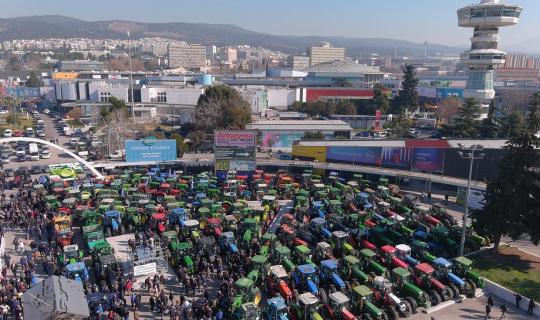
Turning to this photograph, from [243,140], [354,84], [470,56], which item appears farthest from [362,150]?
[354,84]

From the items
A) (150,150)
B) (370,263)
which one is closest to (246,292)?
(370,263)

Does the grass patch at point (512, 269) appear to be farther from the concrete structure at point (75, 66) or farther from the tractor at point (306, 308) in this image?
the concrete structure at point (75, 66)

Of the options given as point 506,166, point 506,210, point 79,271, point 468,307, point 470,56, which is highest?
point 470,56

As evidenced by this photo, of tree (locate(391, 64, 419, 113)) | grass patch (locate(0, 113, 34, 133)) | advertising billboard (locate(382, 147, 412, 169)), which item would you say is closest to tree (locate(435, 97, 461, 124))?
tree (locate(391, 64, 419, 113))

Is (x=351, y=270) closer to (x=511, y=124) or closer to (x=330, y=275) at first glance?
(x=330, y=275)

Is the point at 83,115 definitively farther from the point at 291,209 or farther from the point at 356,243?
the point at 356,243

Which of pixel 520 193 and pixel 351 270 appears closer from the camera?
pixel 351 270
